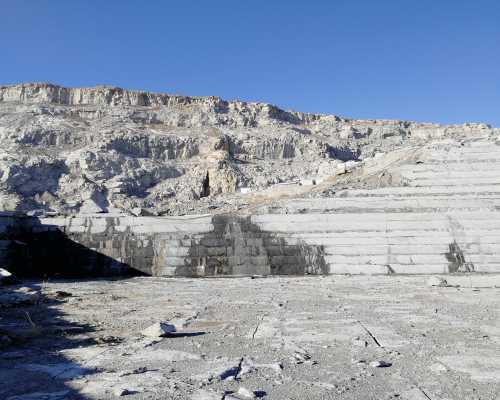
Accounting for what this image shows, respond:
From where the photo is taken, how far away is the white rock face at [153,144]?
49031 millimetres

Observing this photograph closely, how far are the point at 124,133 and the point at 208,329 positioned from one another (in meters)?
59.2

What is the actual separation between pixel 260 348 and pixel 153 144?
58961mm

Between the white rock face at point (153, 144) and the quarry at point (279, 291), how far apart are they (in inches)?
1011

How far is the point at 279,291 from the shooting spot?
29.5 feet

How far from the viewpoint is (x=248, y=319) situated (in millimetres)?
5871

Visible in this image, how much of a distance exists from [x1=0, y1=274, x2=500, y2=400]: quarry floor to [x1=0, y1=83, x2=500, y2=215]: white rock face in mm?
32377

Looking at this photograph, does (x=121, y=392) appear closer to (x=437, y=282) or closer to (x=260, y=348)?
(x=260, y=348)

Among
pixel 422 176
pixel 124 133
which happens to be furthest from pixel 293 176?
pixel 422 176

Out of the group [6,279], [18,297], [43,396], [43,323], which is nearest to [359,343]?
[43,396]

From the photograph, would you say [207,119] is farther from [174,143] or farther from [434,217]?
[434,217]

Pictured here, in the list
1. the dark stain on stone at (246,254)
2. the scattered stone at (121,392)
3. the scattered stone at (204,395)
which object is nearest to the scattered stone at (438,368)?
the scattered stone at (204,395)

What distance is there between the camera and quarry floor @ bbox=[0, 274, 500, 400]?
3143 millimetres

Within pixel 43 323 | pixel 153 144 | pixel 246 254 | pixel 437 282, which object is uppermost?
pixel 153 144

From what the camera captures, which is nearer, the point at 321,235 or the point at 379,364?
the point at 379,364
